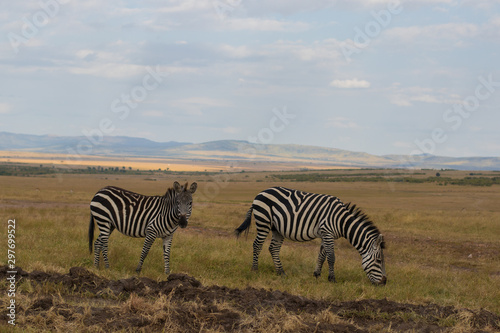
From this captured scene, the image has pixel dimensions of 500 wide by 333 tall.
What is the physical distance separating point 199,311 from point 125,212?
544 centimetres

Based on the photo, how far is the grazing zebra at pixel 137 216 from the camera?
36.8 feet

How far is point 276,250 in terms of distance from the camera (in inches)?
488

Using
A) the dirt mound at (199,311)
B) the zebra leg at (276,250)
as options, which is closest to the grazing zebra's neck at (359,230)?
the zebra leg at (276,250)

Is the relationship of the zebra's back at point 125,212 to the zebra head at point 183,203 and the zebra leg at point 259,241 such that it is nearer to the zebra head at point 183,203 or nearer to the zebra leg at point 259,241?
the zebra head at point 183,203

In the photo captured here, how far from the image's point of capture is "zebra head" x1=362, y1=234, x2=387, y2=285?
10789mm

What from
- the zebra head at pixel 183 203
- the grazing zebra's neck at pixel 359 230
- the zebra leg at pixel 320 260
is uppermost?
the zebra head at pixel 183 203

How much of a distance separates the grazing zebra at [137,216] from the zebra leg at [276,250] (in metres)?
2.61

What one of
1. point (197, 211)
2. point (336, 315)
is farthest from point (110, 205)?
point (197, 211)

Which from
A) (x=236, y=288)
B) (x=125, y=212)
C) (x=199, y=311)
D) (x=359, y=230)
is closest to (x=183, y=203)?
(x=125, y=212)

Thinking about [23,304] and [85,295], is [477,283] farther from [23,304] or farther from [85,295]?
[23,304]

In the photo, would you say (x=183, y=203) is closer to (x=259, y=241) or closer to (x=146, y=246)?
(x=146, y=246)

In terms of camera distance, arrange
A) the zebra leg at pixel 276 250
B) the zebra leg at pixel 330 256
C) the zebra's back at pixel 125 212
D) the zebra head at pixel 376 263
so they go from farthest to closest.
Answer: the zebra leg at pixel 276 250 → the zebra's back at pixel 125 212 → the zebra leg at pixel 330 256 → the zebra head at pixel 376 263

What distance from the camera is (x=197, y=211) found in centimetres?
2736

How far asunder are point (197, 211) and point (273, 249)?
15363 millimetres
